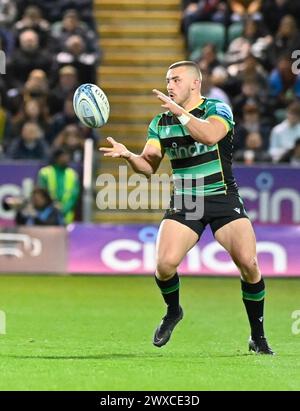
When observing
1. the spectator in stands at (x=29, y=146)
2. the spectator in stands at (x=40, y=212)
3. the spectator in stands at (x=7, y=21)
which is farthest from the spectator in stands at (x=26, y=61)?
the spectator in stands at (x=40, y=212)

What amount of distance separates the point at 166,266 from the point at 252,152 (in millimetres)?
9241

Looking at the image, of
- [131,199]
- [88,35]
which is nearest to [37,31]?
[88,35]

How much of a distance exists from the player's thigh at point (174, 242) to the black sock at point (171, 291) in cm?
25

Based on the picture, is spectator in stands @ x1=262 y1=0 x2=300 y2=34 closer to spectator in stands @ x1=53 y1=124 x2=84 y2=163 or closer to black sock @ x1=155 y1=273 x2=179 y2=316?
spectator in stands @ x1=53 y1=124 x2=84 y2=163

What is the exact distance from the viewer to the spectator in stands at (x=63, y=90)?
19.9 meters

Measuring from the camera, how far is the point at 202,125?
938cm

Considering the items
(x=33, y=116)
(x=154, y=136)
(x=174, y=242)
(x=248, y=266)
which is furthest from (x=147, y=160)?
(x=33, y=116)

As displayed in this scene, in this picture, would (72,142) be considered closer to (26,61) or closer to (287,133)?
(26,61)

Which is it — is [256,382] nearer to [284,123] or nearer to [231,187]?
[231,187]

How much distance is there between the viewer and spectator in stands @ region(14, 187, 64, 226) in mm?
17594

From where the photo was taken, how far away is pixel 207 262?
16766 mm

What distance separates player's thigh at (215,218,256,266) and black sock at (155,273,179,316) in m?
0.54

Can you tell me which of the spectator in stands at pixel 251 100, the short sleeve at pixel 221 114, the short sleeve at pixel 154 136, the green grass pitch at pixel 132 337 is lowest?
the green grass pitch at pixel 132 337

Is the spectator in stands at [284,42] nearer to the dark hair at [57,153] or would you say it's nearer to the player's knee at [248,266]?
the dark hair at [57,153]
